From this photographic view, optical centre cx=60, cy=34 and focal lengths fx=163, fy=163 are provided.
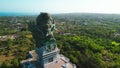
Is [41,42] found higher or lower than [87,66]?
higher

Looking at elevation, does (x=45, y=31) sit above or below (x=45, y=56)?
above

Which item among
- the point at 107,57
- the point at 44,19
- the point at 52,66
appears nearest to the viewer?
the point at 44,19

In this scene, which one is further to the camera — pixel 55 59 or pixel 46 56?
pixel 55 59

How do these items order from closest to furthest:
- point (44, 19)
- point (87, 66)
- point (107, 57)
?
point (44, 19)
point (87, 66)
point (107, 57)

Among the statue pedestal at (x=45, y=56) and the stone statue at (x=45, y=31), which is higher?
the stone statue at (x=45, y=31)

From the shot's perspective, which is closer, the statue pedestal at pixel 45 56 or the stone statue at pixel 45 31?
the stone statue at pixel 45 31

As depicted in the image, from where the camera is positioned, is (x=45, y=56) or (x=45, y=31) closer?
(x=45, y=31)

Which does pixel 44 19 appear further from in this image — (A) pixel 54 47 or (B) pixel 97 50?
(B) pixel 97 50

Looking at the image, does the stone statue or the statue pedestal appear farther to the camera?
the statue pedestal

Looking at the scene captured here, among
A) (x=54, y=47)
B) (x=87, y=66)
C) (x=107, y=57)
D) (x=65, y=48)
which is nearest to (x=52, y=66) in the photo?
(x=54, y=47)

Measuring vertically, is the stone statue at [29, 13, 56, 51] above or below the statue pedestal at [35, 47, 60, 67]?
above

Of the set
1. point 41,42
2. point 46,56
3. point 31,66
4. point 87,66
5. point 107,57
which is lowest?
point 107,57
